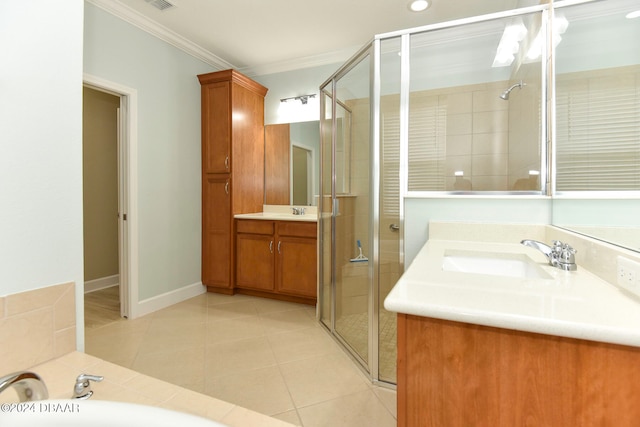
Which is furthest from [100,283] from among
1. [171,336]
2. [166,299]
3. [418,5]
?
[418,5]

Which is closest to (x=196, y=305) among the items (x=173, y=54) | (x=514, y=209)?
(x=173, y=54)

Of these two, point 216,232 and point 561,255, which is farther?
point 216,232

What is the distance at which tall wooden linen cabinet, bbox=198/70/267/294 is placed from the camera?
3311 mm

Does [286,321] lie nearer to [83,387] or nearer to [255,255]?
[255,255]

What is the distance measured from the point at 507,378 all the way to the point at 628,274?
45cm

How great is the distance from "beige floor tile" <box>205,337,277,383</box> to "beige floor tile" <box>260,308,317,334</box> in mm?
216

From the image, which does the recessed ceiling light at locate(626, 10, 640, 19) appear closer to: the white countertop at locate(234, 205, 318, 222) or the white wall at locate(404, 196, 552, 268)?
the white wall at locate(404, 196, 552, 268)

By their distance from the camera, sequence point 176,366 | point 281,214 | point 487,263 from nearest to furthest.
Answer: point 487,263
point 176,366
point 281,214

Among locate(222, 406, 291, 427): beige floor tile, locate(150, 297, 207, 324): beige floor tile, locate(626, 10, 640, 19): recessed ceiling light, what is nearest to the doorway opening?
locate(150, 297, 207, 324): beige floor tile

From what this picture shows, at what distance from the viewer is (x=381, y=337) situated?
1.96m

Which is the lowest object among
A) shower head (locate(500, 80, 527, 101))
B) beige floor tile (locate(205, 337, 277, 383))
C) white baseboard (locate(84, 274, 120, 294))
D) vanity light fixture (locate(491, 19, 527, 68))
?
beige floor tile (locate(205, 337, 277, 383))

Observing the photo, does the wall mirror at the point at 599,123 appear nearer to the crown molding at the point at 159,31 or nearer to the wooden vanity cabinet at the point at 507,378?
the wooden vanity cabinet at the point at 507,378

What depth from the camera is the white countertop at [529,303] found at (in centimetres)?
63

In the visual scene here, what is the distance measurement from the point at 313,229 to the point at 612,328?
8.18 ft
